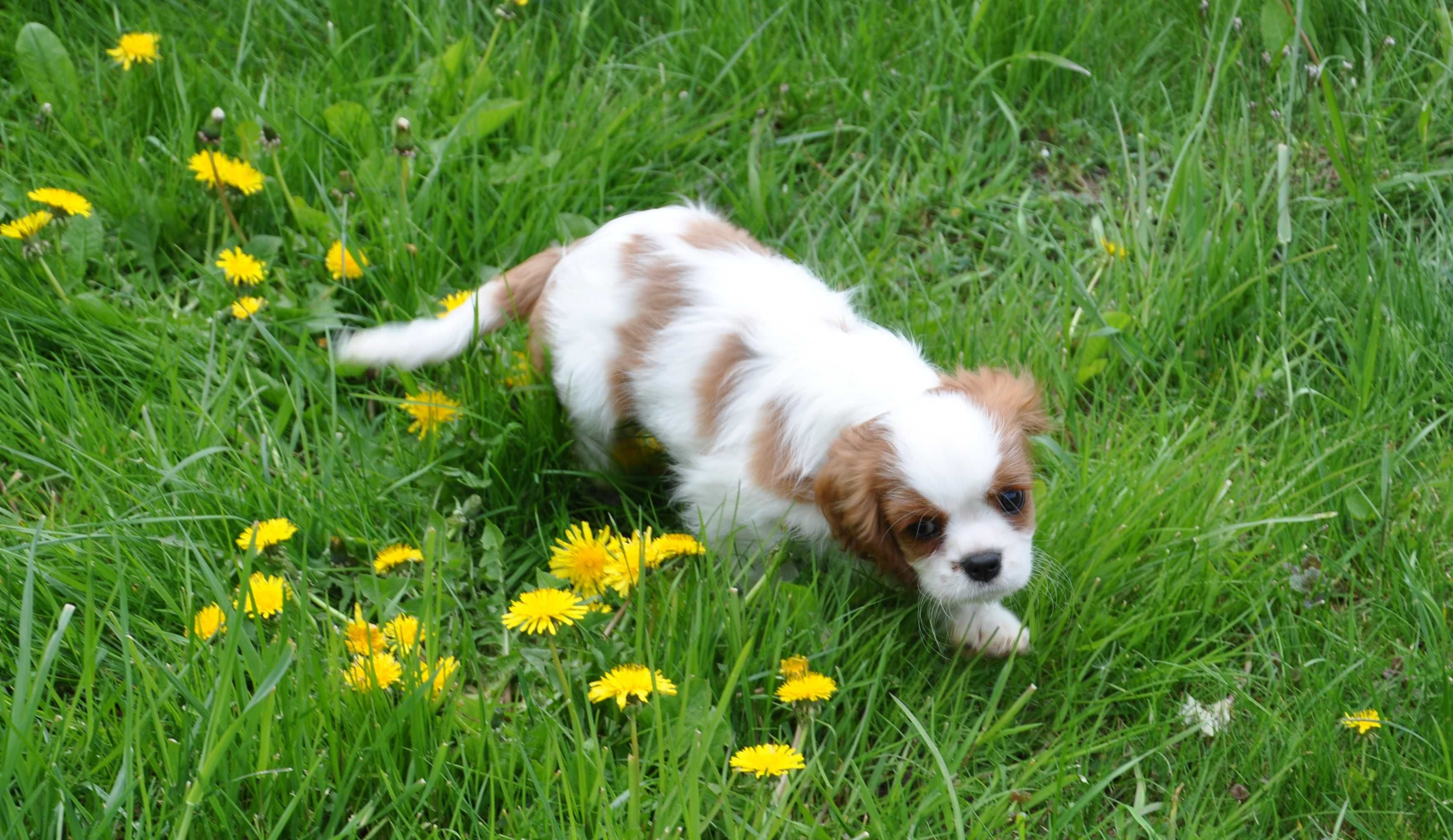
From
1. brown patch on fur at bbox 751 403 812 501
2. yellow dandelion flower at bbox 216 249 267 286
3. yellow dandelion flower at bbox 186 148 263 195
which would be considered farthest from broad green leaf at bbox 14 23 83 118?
brown patch on fur at bbox 751 403 812 501

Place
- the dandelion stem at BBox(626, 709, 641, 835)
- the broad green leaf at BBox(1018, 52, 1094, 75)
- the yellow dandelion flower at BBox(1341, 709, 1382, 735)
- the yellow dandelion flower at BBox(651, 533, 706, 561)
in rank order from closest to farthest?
the dandelion stem at BBox(626, 709, 641, 835), the yellow dandelion flower at BBox(1341, 709, 1382, 735), the yellow dandelion flower at BBox(651, 533, 706, 561), the broad green leaf at BBox(1018, 52, 1094, 75)

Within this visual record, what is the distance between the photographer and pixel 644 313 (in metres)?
2.82

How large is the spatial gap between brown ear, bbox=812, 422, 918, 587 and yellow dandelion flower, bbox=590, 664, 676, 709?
18.5 inches

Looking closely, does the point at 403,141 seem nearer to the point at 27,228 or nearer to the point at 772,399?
the point at 27,228

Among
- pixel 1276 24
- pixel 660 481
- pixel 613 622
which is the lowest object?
pixel 660 481

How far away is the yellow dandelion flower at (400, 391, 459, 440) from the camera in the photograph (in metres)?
2.88

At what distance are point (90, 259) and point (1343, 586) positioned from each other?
3018 millimetres

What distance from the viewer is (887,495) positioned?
2346 mm

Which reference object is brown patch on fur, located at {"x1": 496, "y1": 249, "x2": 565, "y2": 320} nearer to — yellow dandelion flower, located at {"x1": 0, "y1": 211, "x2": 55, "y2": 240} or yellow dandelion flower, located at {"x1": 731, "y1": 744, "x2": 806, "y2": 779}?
yellow dandelion flower, located at {"x1": 0, "y1": 211, "x2": 55, "y2": 240}

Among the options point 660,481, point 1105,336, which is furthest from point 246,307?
point 1105,336

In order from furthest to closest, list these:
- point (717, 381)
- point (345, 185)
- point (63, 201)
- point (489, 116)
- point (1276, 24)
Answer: point (1276, 24) → point (489, 116) → point (345, 185) → point (63, 201) → point (717, 381)

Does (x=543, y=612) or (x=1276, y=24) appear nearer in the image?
(x=543, y=612)

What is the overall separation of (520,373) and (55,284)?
109 cm

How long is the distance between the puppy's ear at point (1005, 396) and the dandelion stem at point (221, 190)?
1.84 meters
